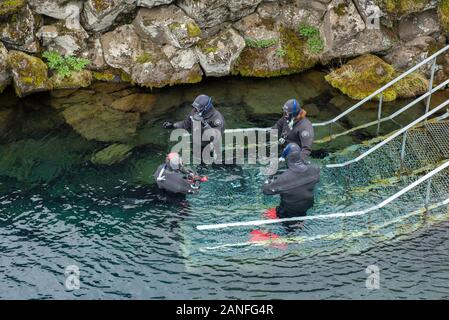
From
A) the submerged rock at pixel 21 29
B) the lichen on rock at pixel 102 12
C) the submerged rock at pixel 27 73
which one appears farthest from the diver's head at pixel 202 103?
the submerged rock at pixel 21 29

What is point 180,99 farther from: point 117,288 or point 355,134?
point 117,288

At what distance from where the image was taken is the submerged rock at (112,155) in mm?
17516

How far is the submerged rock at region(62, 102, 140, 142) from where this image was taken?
62.3ft

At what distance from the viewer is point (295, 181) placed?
1268cm

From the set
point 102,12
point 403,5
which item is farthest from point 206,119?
point 403,5

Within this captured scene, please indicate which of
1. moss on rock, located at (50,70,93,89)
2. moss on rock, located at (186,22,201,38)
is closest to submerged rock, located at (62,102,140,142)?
moss on rock, located at (50,70,93,89)

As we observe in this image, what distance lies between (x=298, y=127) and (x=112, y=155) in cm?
684

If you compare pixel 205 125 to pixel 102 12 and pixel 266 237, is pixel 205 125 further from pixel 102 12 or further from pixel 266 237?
pixel 102 12

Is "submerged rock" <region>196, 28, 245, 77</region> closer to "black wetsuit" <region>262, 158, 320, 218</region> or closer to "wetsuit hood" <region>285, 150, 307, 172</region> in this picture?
"black wetsuit" <region>262, 158, 320, 218</region>

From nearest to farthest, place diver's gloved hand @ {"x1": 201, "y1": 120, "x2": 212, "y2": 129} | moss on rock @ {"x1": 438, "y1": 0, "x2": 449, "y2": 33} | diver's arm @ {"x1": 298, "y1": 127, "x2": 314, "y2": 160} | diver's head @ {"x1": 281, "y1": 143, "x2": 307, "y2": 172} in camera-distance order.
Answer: diver's head @ {"x1": 281, "y1": 143, "x2": 307, "y2": 172} → diver's arm @ {"x1": 298, "y1": 127, "x2": 314, "y2": 160} → diver's gloved hand @ {"x1": 201, "y1": 120, "x2": 212, "y2": 129} → moss on rock @ {"x1": 438, "y1": 0, "x2": 449, "y2": 33}

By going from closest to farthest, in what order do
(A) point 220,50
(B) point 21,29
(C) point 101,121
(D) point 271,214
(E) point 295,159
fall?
(E) point 295,159 → (D) point 271,214 → (C) point 101,121 → (B) point 21,29 → (A) point 220,50

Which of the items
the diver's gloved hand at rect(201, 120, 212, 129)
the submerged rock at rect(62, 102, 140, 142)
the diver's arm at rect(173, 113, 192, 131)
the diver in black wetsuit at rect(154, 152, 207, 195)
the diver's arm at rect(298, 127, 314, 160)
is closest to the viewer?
the diver in black wetsuit at rect(154, 152, 207, 195)

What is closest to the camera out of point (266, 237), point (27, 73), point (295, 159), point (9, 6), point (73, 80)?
point (295, 159)

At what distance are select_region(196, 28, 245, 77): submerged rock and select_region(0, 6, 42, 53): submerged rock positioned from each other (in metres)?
6.78
